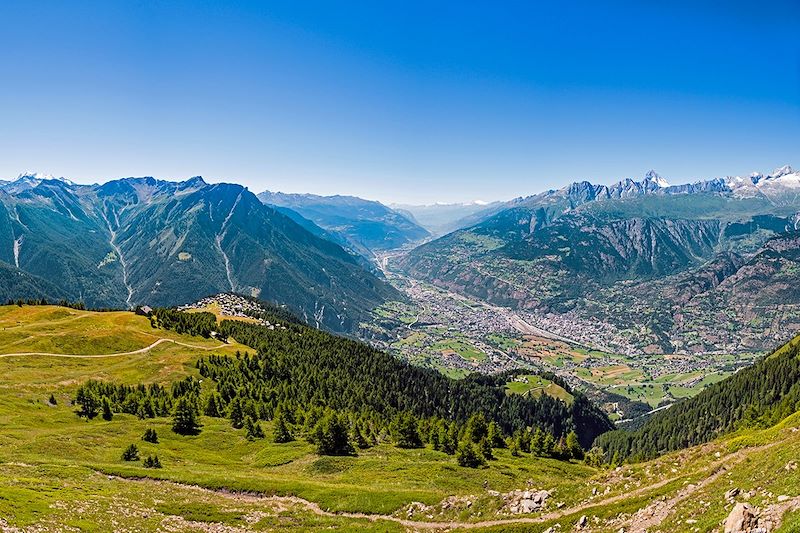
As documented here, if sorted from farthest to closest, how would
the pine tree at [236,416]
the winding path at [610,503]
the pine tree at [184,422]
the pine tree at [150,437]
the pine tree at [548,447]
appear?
the pine tree at [236,416], the pine tree at [548,447], the pine tree at [184,422], the pine tree at [150,437], the winding path at [610,503]

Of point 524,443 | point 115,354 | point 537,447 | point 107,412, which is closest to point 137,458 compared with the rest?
point 107,412

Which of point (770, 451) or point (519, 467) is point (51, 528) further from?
point (519, 467)

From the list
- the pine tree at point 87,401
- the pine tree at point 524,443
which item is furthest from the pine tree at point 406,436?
the pine tree at point 87,401

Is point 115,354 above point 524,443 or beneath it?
above

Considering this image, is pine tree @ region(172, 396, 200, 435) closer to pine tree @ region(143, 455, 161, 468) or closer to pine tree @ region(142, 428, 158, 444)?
pine tree @ region(142, 428, 158, 444)

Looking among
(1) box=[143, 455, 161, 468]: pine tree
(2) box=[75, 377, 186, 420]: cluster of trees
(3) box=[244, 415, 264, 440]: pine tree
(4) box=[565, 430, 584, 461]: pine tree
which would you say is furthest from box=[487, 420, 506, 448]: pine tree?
(2) box=[75, 377, 186, 420]: cluster of trees

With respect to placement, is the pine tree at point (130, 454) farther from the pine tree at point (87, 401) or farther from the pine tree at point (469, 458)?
the pine tree at point (469, 458)

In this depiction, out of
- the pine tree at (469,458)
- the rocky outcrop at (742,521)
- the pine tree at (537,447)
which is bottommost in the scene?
the pine tree at (537,447)

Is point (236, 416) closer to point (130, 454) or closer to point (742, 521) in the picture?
point (130, 454)
